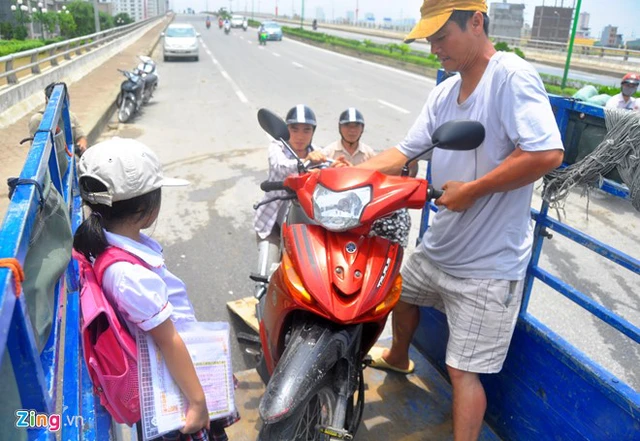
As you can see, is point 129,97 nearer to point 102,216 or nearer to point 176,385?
point 102,216

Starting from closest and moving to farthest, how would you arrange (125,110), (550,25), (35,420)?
(35,420) < (125,110) < (550,25)

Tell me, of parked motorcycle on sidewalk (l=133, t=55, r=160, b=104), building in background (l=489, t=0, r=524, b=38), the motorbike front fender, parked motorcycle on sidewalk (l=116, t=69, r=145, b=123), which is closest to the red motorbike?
the motorbike front fender

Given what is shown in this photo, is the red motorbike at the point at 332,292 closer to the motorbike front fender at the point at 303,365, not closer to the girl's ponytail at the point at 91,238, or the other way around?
the motorbike front fender at the point at 303,365

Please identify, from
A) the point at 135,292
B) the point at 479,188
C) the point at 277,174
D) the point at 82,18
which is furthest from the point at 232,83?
the point at 82,18

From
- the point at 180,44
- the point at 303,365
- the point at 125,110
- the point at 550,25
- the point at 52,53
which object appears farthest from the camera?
the point at 550,25

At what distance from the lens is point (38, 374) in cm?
109

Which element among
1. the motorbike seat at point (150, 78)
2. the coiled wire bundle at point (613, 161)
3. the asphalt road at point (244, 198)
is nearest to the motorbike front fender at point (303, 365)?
the asphalt road at point (244, 198)

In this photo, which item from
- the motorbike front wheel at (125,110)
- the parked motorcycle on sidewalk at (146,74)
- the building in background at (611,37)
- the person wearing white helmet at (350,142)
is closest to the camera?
the person wearing white helmet at (350,142)

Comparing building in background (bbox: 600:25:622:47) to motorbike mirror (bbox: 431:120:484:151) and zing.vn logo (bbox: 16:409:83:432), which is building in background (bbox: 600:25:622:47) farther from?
zing.vn logo (bbox: 16:409:83:432)

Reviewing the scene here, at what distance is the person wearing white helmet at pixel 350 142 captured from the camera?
3.56 meters

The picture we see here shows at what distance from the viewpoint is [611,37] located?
76.0 feet

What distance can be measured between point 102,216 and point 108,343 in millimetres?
387

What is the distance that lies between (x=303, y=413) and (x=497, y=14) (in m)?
24.4

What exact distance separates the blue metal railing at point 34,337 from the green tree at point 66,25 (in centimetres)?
4108
